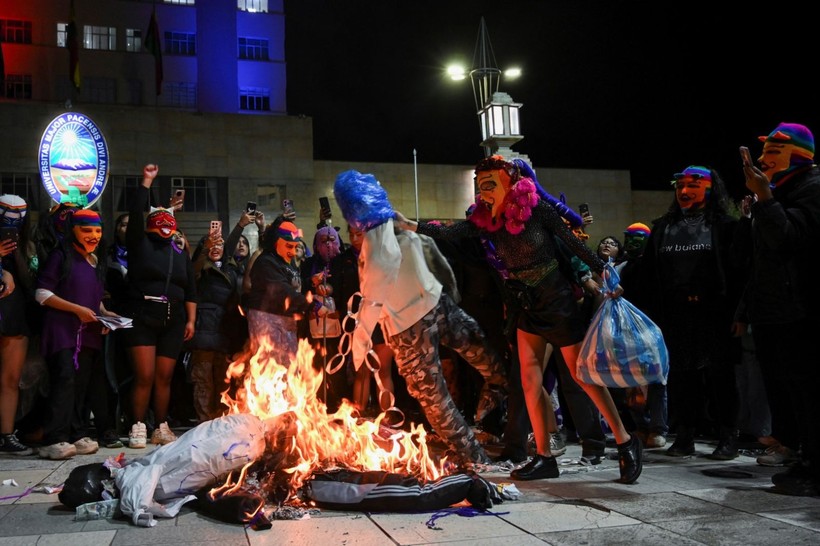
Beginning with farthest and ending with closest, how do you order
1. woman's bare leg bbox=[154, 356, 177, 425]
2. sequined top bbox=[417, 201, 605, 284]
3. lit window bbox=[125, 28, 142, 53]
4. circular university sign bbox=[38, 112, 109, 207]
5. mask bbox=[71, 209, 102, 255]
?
1. lit window bbox=[125, 28, 142, 53]
2. circular university sign bbox=[38, 112, 109, 207]
3. woman's bare leg bbox=[154, 356, 177, 425]
4. mask bbox=[71, 209, 102, 255]
5. sequined top bbox=[417, 201, 605, 284]

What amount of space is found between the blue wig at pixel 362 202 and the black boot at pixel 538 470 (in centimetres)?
202

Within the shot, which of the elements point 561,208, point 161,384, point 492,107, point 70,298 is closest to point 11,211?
point 70,298

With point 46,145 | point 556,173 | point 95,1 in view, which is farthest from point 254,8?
point 46,145

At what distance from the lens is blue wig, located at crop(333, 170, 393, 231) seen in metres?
4.85

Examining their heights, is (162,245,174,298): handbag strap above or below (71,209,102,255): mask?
below

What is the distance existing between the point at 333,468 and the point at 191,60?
125ft

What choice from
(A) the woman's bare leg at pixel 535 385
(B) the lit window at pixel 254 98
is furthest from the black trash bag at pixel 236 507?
(B) the lit window at pixel 254 98

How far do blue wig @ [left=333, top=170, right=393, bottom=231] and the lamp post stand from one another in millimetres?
11667

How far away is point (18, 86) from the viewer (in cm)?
3566

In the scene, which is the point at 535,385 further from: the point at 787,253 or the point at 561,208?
the point at 787,253

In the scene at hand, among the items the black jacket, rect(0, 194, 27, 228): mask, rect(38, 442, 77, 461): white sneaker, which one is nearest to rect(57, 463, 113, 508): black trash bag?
rect(38, 442, 77, 461): white sneaker

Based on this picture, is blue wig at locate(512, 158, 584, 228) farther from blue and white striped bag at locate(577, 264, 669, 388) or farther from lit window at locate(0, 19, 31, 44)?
lit window at locate(0, 19, 31, 44)

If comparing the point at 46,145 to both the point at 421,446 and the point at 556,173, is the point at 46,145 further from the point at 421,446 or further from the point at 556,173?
the point at 556,173

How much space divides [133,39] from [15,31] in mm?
5678
